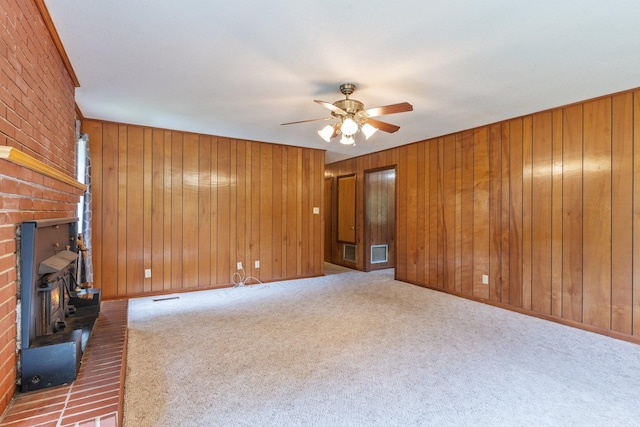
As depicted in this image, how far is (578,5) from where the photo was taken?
1.73m

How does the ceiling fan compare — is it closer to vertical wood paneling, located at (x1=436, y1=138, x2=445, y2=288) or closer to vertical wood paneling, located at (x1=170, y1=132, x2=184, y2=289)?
vertical wood paneling, located at (x1=436, y1=138, x2=445, y2=288)

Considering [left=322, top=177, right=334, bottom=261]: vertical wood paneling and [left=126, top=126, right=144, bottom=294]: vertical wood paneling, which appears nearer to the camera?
[left=126, top=126, right=144, bottom=294]: vertical wood paneling

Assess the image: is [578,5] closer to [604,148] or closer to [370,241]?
[604,148]

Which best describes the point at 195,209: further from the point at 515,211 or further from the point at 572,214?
the point at 572,214

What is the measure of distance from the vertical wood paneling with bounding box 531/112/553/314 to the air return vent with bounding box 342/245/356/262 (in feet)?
11.2

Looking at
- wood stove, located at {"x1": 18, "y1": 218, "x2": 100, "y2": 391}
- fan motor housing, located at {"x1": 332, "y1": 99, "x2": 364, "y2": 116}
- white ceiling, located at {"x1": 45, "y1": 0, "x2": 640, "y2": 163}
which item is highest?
white ceiling, located at {"x1": 45, "y1": 0, "x2": 640, "y2": 163}

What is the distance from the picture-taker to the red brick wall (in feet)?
4.35

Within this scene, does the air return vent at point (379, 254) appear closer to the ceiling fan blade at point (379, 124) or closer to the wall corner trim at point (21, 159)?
the ceiling fan blade at point (379, 124)

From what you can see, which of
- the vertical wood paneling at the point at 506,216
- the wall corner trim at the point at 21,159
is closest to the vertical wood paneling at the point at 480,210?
the vertical wood paneling at the point at 506,216

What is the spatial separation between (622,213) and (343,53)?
9.79 ft

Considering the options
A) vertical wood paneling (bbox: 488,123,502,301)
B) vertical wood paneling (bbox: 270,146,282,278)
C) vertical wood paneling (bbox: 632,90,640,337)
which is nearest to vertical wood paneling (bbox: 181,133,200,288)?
vertical wood paneling (bbox: 270,146,282,278)

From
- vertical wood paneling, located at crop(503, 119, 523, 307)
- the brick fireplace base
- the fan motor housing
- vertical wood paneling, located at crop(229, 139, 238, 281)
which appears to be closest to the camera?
the brick fireplace base

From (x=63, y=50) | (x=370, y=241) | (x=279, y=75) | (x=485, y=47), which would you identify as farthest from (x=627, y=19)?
(x=370, y=241)

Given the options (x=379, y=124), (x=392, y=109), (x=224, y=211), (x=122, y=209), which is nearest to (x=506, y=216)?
(x=379, y=124)
